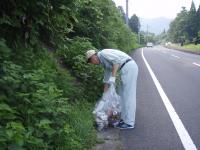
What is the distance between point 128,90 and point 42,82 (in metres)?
2.13

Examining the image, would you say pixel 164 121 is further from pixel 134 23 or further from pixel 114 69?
pixel 134 23

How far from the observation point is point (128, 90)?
23.7 ft

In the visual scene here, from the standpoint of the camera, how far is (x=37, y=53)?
7184mm

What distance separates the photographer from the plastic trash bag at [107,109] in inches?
269

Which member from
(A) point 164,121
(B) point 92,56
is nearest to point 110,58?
(B) point 92,56

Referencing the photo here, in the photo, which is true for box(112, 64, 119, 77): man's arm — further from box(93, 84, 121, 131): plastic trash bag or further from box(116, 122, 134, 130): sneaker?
box(116, 122, 134, 130): sneaker

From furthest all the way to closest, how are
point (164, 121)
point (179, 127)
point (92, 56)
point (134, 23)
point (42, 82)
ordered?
point (134, 23) < point (164, 121) < point (179, 127) < point (92, 56) < point (42, 82)

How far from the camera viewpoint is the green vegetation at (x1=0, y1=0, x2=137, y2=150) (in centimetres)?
448

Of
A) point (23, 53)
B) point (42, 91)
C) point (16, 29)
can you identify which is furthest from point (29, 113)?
point (16, 29)

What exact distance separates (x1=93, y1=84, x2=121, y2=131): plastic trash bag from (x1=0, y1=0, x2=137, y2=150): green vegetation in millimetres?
169

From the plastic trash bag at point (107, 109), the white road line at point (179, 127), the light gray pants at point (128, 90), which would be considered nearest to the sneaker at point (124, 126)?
the light gray pants at point (128, 90)

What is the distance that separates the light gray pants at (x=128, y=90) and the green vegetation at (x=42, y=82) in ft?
2.25

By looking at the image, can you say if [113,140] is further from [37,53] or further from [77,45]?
[77,45]

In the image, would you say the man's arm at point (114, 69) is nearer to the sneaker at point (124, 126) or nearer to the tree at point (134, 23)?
the sneaker at point (124, 126)
